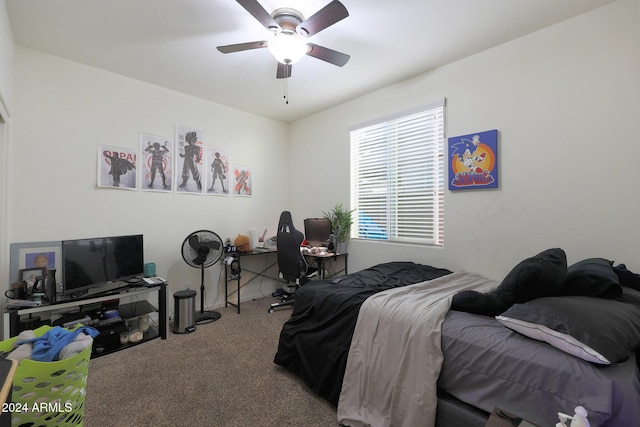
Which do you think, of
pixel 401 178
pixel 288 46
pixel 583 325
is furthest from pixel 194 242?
pixel 583 325

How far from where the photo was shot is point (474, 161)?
104 inches

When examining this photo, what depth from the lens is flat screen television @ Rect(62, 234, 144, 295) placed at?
2.36 m

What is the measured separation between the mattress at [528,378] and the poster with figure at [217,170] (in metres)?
3.16


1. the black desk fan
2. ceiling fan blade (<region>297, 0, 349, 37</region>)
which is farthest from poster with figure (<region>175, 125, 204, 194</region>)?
ceiling fan blade (<region>297, 0, 349, 37</region>)

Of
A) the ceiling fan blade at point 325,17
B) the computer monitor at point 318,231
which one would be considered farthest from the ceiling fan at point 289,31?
the computer monitor at point 318,231

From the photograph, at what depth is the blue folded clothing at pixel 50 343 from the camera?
4.26 ft

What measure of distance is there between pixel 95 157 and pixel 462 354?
356 cm

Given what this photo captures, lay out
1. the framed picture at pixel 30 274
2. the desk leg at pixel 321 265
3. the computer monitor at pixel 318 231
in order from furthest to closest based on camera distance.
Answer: the computer monitor at pixel 318 231, the desk leg at pixel 321 265, the framed picture at pixel 30 274

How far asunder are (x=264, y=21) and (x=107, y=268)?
8.31 feet

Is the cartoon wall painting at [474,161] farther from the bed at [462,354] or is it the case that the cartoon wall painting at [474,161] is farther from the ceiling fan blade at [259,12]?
the ceiling fan blade at [259,12]

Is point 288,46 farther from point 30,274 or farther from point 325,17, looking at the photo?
point 30,274

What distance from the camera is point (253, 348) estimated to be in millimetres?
2562

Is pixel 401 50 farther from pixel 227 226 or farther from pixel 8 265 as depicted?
pixel 8 265

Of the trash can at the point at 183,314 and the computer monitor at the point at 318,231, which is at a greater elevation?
the computer monitor at the point at 318,231
